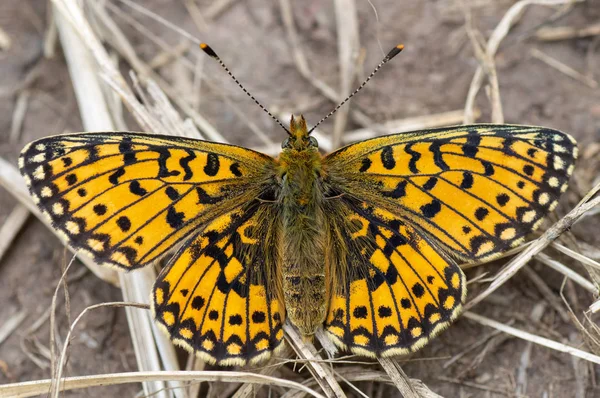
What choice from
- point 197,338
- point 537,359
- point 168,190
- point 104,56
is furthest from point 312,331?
point 104,56

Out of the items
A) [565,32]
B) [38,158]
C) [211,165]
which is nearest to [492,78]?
[565,32]

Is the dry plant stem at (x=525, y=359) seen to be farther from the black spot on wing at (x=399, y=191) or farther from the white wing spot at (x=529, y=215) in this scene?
the black spot on wing at (x=399, y=191)

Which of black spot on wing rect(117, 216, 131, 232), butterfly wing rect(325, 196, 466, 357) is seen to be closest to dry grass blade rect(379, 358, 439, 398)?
butterfly wing rect(325, 196, 466, 357)

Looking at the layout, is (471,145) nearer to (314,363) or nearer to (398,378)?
(398,378)

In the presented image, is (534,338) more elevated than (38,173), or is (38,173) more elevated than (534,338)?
(38,173)

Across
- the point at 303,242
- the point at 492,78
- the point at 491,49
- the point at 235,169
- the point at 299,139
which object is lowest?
the point at 303,242

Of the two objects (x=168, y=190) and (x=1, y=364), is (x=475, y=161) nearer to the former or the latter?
(x=168, y=190)

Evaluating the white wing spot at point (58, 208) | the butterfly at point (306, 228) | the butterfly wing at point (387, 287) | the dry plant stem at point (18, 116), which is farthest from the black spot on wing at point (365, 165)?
the dry plant stem at point (18, 116)
